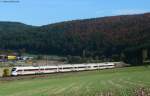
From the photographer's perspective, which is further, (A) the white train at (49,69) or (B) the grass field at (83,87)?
(A) the white train at (49,69)

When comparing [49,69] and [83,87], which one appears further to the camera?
[49,69]

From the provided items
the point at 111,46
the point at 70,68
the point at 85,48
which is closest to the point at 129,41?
the point at 111,46

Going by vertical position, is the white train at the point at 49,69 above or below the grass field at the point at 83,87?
above

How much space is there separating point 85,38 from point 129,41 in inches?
1025

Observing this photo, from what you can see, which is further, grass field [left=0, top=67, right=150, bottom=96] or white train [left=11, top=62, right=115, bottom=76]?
white train [left=11, top=62, right=115, bottom=76]

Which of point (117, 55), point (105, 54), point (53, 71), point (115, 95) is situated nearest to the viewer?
point (115, 95)

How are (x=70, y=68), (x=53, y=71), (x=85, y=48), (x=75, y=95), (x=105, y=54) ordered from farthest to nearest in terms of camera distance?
1. (x=85, y=48)
2. (x=105, y=54)
3. (x=70, y=68)
4. (x=53, y=71)
5. (x=75, y=95)

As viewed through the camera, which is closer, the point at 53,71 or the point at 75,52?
the point at 53,71

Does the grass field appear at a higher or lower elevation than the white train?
lower

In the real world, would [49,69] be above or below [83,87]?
above

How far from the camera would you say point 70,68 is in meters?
104

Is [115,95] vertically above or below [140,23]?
below

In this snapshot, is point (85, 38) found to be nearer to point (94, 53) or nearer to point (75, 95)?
point (94, 53)

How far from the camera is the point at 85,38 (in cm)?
19975
